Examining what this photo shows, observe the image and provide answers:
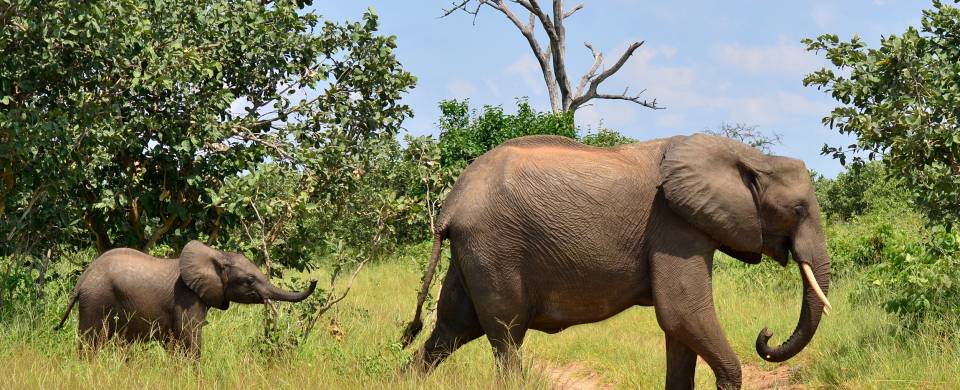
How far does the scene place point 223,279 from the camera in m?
8.48

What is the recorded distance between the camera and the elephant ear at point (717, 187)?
6.85 meters

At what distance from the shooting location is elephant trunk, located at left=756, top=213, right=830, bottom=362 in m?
7.01

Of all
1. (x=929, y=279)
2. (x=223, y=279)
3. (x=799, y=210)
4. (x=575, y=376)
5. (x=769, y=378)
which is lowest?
(x=575, y=376)

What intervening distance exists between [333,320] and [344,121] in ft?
7.52

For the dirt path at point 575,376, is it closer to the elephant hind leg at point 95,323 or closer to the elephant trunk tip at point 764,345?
the elephant trunk tip at point 764,345

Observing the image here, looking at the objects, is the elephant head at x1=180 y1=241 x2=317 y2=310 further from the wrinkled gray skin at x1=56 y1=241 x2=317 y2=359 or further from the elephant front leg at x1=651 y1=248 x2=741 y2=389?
the elephant front leg at x1=651 y1=248 x2=741 y2=389

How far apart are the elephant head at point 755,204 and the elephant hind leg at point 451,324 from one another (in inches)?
62.2

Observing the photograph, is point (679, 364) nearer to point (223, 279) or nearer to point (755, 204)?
point (755, 204)

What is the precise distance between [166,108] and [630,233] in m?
5.26

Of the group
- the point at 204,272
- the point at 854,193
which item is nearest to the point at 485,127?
the point at 854,193

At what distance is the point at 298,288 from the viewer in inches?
374

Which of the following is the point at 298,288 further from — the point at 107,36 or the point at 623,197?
the point at 623,197

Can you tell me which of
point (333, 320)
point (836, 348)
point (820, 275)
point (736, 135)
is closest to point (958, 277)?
point (836, 348)

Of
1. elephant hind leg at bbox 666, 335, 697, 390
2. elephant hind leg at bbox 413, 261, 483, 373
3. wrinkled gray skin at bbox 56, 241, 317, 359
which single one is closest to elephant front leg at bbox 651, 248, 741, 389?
elephant hind leg at bbox 666, 335, 697, 390
